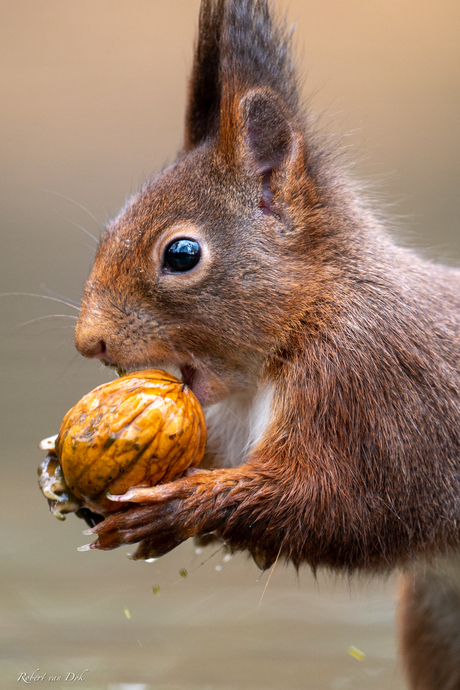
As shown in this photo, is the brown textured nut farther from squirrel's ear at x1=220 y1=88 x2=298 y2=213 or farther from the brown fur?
the brown fur

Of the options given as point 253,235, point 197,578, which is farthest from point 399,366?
point 197,578

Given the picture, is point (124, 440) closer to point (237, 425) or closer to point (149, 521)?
point (149, 521)

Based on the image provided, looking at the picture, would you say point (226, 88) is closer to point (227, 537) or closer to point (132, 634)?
point (227, 537)

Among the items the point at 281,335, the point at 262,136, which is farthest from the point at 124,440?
the point at 262,136
